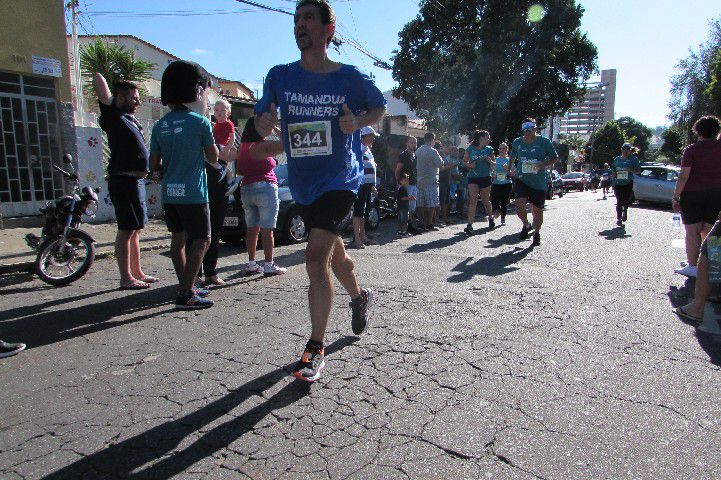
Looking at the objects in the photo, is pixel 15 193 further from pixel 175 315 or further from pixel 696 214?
pixel 696 214

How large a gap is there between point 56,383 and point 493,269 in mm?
4545

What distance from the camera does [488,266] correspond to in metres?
6.09

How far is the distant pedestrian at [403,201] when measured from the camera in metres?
9.04

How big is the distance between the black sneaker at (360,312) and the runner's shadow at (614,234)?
6958 millimetres

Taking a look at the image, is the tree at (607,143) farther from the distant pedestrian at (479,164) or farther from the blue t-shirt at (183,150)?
the blue t-shirt at (183,150)

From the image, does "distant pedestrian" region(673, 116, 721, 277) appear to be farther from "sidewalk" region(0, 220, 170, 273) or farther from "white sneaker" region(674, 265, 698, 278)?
"sidewalk" region(0, 220, 170, 273)

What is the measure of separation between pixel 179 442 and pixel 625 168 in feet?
36.0

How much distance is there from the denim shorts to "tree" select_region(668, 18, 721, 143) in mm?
43820

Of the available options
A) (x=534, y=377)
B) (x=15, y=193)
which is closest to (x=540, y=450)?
(x=534, y=377)

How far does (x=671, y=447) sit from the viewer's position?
84.8 inches

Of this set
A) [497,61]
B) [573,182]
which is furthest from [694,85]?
[497,61]

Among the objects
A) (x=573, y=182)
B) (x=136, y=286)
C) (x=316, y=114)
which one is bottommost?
(x=573, y=182)

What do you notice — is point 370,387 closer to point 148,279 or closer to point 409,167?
point 148,279

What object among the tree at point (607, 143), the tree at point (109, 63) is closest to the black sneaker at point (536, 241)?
the tree at point (109, 63)
